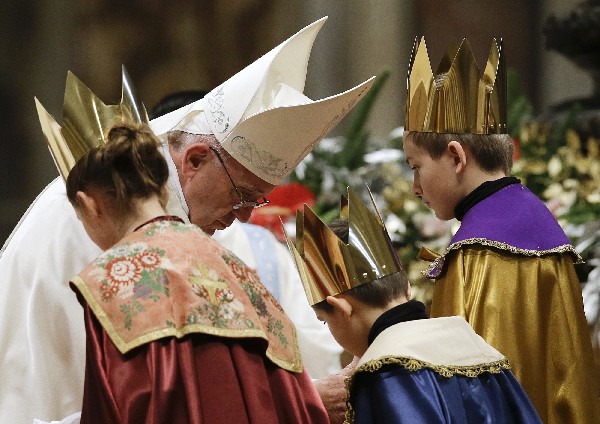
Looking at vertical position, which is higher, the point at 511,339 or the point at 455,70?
the point at 455,70

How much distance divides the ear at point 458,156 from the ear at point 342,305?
650 millimetres

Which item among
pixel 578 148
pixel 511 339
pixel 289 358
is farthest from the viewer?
pixel 578 148

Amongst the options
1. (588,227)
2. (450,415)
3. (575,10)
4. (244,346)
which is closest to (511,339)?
(450,415)

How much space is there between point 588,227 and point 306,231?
2.19m

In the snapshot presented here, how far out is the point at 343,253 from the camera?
111 inches

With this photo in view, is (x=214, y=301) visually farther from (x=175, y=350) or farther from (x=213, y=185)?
(x=213, y=185)

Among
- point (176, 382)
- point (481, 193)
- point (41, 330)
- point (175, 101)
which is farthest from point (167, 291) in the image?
point (175, 101)

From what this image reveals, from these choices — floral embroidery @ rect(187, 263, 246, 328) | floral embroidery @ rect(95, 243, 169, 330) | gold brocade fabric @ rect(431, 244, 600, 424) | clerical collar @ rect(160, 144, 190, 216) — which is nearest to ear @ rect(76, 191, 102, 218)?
floral embroidery @ rect(95, 243, 169, 330)

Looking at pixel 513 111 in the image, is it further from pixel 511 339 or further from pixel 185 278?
pixel 185 278

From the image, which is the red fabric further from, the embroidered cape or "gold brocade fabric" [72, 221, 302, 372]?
the embroidered cape

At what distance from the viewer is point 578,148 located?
547 cm

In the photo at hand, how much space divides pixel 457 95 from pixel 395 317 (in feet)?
2.97

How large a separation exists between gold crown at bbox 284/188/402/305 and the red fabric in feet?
1.14

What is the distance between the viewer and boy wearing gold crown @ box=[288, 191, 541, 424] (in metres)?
2.61
